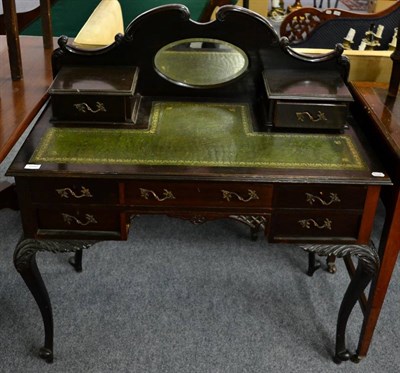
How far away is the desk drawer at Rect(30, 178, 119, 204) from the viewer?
889mm

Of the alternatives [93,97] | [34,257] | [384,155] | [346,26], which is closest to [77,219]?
[34,257]

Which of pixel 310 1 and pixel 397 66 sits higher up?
pixel 397 66

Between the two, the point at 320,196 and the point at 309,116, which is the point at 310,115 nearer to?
the point at 309,116

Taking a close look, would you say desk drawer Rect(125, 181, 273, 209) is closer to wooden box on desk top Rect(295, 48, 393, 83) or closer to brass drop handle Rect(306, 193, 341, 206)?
brass drop handle Rect(306, 193, 341, 206)

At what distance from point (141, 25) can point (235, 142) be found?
0.98 feet

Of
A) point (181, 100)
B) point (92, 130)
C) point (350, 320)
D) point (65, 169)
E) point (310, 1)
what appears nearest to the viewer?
point (65, 169)

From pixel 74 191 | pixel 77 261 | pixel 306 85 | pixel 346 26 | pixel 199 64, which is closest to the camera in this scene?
pixel 74 191

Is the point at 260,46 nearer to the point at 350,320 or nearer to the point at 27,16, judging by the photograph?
the point at 350,320

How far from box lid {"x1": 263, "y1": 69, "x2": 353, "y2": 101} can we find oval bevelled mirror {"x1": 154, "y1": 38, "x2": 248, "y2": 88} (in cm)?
9

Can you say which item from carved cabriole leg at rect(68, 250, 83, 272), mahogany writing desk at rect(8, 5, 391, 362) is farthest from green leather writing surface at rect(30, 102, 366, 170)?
carved cabriole leg at rect(68, 250, 83, 272)

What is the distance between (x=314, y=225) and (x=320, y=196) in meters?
0.07

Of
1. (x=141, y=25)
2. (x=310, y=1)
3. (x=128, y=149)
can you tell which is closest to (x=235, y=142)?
(x=128, y=149)

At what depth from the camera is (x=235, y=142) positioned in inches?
37.8

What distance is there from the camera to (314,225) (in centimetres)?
94
